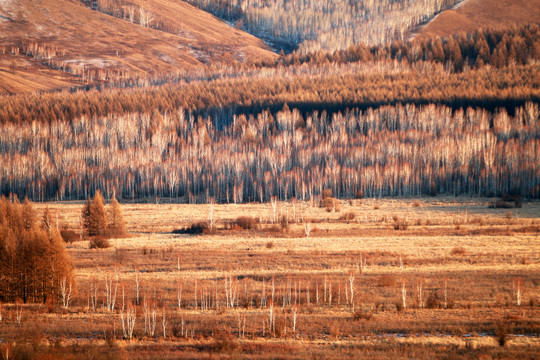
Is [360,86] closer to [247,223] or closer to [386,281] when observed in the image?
[247,223]

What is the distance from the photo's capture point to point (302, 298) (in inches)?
1168

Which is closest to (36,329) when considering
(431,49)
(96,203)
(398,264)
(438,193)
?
(398,264)

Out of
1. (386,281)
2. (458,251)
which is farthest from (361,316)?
(458,251)

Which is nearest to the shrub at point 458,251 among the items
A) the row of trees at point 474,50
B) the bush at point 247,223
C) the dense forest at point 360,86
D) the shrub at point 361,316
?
the shrub at point 361,316

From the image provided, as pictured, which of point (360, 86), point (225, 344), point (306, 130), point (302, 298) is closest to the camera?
point (225, 344)

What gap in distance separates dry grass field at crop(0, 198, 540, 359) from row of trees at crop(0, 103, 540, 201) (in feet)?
144

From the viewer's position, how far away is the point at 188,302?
2938cm

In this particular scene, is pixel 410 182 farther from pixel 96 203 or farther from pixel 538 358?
pixel 538 358

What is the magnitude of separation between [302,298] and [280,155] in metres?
92.6

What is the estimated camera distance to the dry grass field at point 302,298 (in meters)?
21.1

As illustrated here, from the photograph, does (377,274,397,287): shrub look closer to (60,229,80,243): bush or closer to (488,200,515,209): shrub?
(60,229,80,243): bush

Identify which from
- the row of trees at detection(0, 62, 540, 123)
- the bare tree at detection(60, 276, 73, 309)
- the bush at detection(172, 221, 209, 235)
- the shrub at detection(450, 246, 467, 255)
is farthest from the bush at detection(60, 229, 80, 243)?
the row of trees at detection(0, 62, 540, 123)

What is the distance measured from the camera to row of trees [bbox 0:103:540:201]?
102m

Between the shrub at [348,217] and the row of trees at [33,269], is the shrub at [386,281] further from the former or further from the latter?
the shrub at [348,217]
